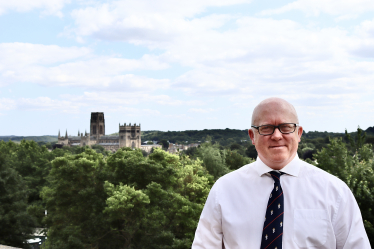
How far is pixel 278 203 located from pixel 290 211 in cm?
13

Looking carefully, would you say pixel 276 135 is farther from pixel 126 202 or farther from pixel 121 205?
pixel 126 202

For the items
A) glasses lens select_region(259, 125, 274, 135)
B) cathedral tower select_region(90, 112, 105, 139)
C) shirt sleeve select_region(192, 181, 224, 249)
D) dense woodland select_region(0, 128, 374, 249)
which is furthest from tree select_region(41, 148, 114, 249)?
cathedral tower select_region(90, 112, 105, 139)

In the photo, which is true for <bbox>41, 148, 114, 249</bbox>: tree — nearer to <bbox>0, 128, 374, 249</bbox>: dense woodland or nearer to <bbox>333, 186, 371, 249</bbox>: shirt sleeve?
<bbox>0, 128, 374, 249</bbox>: dense woodland

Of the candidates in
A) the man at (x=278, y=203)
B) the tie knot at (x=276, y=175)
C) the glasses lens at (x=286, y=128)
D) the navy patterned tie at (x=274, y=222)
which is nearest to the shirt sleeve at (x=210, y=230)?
the man at (x=278, y=203)

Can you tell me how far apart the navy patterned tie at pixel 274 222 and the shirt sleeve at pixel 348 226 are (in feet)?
1.38

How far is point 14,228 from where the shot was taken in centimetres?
3061

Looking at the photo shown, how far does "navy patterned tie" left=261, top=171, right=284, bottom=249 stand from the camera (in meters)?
2.78

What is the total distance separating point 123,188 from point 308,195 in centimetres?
2084

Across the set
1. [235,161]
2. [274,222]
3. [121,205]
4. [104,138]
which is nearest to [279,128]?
[274,222]

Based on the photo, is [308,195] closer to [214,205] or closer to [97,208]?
[214,205]

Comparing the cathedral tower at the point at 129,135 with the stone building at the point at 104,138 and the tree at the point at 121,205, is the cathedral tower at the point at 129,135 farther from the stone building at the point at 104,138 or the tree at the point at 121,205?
the tree at the point at 121,205

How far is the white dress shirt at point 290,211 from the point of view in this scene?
108 inches

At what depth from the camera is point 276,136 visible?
9.52 feet

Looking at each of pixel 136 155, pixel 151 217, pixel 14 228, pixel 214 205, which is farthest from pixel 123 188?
pixel 214 205
